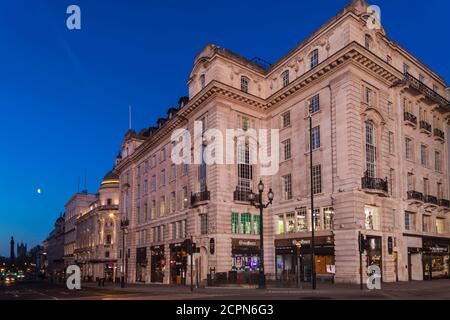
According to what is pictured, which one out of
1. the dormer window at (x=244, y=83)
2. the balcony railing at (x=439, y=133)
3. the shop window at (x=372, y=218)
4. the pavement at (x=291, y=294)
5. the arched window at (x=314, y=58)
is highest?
the arched window at (x=314, y=58)

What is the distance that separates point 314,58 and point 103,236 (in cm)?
6407

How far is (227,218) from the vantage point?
4206cm

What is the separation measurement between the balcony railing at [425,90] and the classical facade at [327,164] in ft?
0.67

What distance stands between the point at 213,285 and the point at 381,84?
73.9 feet

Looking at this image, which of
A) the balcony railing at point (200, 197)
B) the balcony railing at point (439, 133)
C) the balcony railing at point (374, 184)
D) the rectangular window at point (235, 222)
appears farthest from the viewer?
the balcony railing at point (439, 133)

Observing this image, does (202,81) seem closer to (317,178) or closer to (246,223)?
(246,223)

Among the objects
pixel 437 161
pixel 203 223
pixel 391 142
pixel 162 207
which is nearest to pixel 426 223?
pixel 437 161

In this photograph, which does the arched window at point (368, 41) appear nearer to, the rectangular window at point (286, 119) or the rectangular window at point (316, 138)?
the rectangular window at point (316, 138)

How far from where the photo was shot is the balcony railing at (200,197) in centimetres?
4261

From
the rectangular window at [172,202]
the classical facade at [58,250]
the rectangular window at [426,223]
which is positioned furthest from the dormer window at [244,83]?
the classical facade at [58,250]

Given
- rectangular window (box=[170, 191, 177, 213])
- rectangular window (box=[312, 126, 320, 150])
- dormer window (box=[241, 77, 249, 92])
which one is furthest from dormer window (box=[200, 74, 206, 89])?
rectangular window (box=[170, 191, 177, 213])

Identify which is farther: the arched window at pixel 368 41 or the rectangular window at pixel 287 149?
the rectangular window at pixel 287 149
